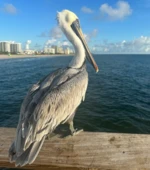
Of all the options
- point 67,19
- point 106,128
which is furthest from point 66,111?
point 106,128

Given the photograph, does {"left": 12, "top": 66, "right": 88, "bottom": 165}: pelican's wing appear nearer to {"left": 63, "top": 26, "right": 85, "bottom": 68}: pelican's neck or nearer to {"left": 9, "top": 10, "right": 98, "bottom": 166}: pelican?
{"left": 9, "top": 10, "right": 98, "bottom": 166}: pelican

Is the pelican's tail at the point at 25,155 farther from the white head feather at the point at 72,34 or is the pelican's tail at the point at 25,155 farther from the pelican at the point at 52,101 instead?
the white head feather at the point at 72,34

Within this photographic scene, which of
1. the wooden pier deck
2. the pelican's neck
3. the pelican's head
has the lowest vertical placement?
the wooden pier deck

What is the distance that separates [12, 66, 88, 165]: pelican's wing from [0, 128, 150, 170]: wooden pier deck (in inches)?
9.9

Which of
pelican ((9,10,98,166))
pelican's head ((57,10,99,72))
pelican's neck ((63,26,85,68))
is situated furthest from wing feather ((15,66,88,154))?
pelican's head ((57,10,99,72))

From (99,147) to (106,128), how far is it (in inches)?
288

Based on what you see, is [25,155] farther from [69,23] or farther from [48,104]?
[69,23]

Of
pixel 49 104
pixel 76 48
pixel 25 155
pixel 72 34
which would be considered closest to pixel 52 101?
pixel 49 104

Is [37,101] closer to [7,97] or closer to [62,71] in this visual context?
[62,71]

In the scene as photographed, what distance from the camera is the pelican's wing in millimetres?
3020

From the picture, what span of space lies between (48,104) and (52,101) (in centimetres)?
9

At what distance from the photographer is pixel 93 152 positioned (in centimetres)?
294

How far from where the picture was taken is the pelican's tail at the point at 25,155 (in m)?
2.66

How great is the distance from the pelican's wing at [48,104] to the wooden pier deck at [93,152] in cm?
25
